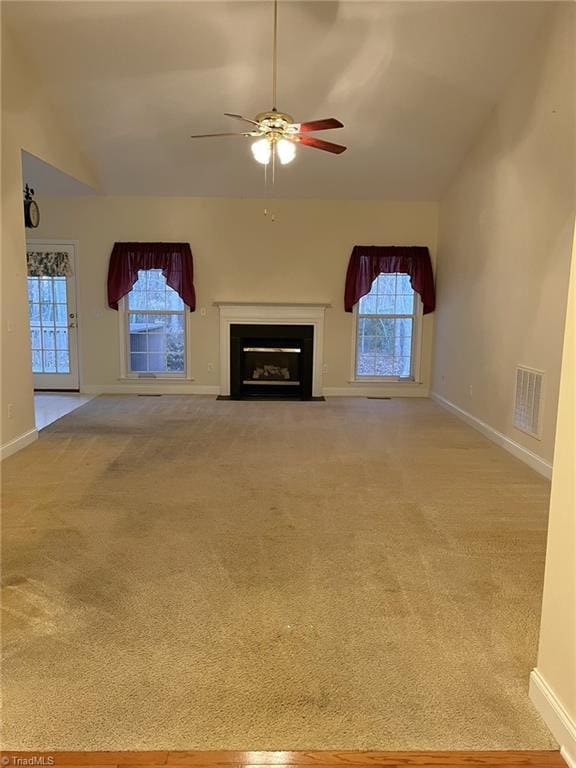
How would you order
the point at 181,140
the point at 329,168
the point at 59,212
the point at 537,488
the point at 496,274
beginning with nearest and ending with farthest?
the point at 537,488 → the point at 496,274 → the point at 181,140 → the point at 329,168 → the point at 59,212

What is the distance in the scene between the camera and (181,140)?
5.64 metres

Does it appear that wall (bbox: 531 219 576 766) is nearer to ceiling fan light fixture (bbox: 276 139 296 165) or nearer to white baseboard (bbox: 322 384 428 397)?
ceiling fan light fixture (bbox: 276 139 296 165)

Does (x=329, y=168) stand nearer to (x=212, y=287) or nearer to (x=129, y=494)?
(x=212, y=287)

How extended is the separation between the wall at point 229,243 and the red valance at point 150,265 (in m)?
0.16

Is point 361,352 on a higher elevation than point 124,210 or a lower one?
lower

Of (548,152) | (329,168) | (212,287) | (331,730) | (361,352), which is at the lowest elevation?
(331,730)

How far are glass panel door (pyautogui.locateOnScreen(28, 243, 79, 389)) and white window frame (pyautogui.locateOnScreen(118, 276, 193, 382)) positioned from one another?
64cm

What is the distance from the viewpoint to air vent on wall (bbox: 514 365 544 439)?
13.7ft

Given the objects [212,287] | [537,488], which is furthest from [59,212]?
[537,488]

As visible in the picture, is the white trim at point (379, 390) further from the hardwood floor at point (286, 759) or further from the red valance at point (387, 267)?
the hardwood floor at point (286, 759)

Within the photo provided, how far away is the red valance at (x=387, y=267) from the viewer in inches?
274

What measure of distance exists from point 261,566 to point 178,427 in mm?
2968

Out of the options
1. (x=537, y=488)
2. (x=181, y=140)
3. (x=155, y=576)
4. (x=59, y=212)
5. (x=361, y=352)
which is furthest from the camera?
(x=361, y=352)

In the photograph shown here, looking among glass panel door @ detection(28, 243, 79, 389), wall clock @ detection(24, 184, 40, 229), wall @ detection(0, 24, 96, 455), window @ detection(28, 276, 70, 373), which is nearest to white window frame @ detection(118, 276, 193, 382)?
glass panel door @ detection(28, 243, 79, 389)
